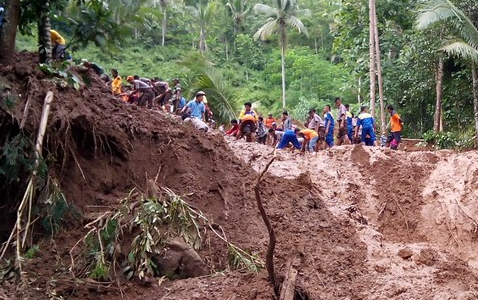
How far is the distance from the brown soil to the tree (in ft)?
0.69

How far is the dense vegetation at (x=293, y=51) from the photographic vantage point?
8.37m

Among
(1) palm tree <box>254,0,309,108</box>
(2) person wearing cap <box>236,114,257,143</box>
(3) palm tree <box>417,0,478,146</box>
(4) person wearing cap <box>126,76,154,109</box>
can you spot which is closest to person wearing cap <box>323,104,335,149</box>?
(2) person wearing cap <box>236,114,257,143</box>

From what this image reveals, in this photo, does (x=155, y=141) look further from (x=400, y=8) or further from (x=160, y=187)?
(x=400, y=8)

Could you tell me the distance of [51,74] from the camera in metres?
7.94

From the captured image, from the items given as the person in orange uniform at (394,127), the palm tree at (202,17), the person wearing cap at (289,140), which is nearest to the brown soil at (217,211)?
the person wearing cap at (289,140)

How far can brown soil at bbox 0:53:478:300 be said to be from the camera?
6.92 m

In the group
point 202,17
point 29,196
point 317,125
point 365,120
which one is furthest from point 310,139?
point 202,17

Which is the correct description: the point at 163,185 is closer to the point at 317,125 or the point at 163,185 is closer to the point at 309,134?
the point at 309,134

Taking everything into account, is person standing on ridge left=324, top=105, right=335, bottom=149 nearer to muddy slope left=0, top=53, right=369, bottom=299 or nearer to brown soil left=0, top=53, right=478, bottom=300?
brown soil left=0, top=53, right=478, bottom=300

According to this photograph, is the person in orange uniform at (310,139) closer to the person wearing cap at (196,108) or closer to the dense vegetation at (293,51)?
the person wearing cap at (196,108)

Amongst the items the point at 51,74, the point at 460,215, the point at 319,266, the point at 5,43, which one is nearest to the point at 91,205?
the point at 51,74

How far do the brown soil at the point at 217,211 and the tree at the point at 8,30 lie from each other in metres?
0.21

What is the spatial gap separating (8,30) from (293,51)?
3188cm

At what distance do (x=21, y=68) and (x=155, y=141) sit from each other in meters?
2.18
